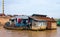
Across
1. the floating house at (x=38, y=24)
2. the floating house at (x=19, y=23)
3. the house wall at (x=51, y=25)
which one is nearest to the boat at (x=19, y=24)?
the floating house at (x=19, y=23)

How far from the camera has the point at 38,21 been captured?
2044 centimetres

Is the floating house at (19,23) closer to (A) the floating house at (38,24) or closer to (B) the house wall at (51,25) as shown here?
(A) the floating house at (38,24)

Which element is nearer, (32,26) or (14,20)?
(32,26)

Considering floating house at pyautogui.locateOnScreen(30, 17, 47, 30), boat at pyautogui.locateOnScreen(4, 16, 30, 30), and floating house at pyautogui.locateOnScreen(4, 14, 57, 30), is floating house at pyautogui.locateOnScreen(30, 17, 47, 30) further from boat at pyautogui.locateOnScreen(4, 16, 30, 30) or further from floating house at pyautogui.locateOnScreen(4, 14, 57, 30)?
boat at pyautogui.locateOnScreen(4, 16, 30, 30)

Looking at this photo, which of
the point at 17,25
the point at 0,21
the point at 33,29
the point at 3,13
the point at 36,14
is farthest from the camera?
the point at 3,13

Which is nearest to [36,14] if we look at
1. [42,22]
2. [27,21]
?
[27,21]

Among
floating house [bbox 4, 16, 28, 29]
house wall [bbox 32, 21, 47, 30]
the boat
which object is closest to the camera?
house wall [bbox 32, 21, 47, 30]

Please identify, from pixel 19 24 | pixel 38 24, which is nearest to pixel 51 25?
pixel 38 24

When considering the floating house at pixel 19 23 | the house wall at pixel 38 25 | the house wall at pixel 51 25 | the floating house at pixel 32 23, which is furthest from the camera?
the house wall at pixel 51 25

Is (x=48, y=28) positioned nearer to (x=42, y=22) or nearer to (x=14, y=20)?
(x=42, y=22)

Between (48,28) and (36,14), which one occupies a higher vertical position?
(36,14)

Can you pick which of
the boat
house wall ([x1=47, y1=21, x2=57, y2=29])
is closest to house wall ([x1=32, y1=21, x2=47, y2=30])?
the boat

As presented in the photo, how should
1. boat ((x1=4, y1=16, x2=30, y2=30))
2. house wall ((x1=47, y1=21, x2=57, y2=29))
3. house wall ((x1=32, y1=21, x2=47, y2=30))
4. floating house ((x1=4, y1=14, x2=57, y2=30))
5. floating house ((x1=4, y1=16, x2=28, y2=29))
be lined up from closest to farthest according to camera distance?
house wall ((x1=32, y1=21, x2=47, y2=30)) → floating house ((x1=4, y1=14, x2=57, y2=30)) → boat ((x1=4, y1=16, x2=30, y2=30)) → floating house ((x1=4, y1=16, x2=28, y2=29)) → house wall ((x1=47, y1=21, x2=57, y2=29))

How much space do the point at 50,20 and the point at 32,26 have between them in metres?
3.56
